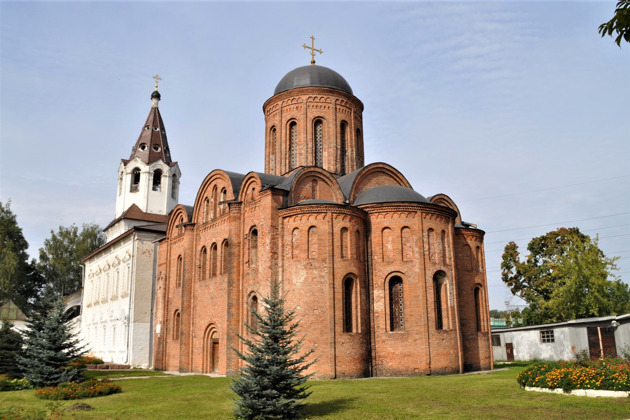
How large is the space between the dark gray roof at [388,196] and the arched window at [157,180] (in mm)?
20167

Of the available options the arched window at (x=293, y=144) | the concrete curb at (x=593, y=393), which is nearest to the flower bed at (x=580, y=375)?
the concrete curb at (x=593, y=393)

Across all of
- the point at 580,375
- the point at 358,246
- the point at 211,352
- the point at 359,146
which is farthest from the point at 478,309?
the point at 211,352

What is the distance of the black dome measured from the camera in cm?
2503

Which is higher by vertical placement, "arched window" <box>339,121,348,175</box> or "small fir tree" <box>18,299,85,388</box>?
"arched window" <box>339,121,348,175</box>

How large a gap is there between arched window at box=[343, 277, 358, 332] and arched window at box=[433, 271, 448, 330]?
306cm

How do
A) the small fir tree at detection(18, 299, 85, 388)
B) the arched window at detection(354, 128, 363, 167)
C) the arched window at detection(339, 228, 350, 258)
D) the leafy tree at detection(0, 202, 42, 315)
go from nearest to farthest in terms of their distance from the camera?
1. the small fir tree at detection(18, 299, 85, 388)
2. the arched window at detection(339, 228, 350, 258)
3. the arched window at detection(354, 128, 363, 167)
4. the leafy tree at detection(0, 202, 42, 315)

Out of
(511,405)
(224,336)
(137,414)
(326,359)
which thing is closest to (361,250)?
(326,359)

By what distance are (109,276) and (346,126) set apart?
65.9 feet

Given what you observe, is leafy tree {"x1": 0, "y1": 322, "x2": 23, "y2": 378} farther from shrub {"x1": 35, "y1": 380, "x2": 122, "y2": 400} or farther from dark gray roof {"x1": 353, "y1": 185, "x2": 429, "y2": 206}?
dark gray roof {"x1": 353, "y1": 185, "x2": 429, "y2": 206}

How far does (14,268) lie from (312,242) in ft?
113

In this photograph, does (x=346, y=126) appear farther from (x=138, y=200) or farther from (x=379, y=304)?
(x=138, y=200)

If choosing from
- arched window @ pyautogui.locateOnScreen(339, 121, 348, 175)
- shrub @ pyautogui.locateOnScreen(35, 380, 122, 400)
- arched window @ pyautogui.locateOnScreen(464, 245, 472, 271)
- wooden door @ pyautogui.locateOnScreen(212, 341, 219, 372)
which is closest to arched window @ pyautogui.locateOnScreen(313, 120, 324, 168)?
arched window @ pyautogui.locateOnScreen(339, 121, 348, 175)

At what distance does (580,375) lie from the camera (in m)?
12.5

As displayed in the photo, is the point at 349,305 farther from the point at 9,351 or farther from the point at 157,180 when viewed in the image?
the point at 157,180
